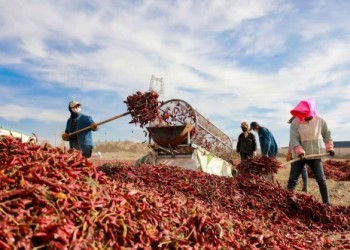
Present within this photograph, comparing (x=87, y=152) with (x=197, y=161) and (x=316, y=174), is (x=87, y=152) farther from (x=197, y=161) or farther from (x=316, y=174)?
(x=316, y=174)

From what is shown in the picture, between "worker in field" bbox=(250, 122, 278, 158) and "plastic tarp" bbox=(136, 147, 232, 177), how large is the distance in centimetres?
126

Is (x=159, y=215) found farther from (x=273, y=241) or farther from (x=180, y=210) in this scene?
(x=273, y=241)

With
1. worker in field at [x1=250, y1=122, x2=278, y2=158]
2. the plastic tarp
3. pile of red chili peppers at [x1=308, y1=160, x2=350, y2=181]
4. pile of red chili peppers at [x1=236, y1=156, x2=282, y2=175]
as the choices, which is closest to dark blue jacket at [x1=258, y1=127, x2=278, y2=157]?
worker in field at [x1=250, y1=122, x2=278, y2=158]

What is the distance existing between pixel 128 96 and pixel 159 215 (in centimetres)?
579

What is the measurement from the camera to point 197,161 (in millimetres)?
Answer: 11242

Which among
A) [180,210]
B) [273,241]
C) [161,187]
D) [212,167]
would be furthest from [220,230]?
[212,167]

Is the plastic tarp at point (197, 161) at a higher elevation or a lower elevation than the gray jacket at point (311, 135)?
lower

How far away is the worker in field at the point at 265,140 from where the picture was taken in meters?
12.1

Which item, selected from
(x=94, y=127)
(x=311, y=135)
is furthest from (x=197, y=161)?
(x=311, y=135)

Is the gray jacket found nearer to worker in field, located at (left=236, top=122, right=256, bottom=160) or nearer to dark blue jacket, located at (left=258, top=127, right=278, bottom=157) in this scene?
dark blue jacket, located at (left=258, top=127, right=278, bottom=157)

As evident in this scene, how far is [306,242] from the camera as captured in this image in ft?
18.8

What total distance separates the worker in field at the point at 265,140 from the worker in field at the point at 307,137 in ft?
10.6

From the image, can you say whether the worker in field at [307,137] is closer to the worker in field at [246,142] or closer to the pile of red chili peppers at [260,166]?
the pile of red chili peppers at [260,166]

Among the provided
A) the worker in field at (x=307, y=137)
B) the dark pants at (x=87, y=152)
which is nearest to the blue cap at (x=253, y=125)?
the worker in field at (x=307, y=137)
